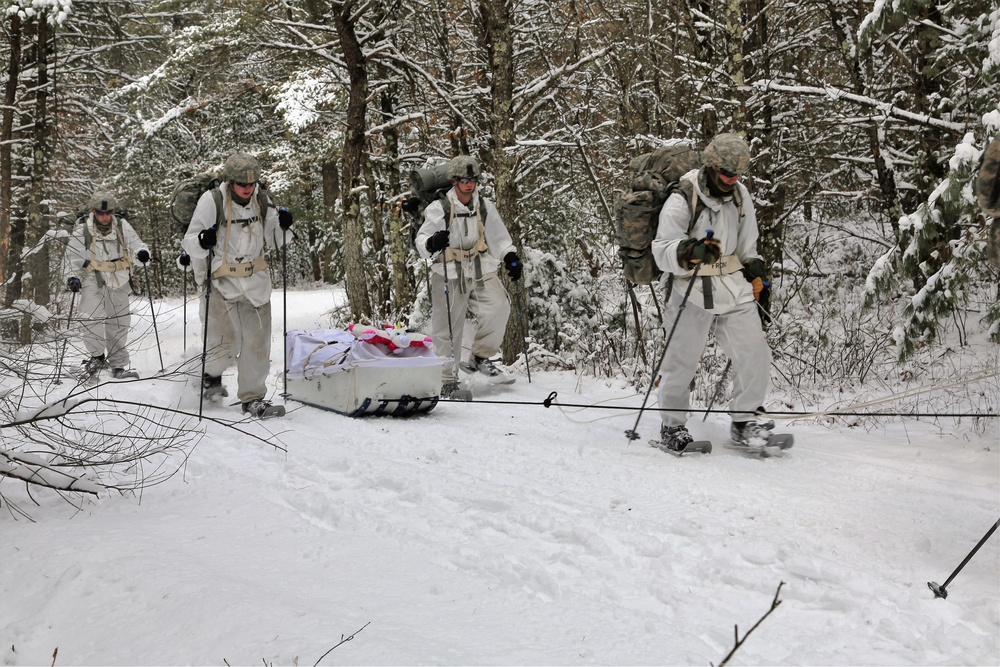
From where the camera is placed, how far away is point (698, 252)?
532 cm

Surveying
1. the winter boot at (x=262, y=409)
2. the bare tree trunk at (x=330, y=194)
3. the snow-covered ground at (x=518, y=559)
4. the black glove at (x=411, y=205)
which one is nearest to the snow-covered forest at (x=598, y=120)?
the black glove at (x=411, y=205)

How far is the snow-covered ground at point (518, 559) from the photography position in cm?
265

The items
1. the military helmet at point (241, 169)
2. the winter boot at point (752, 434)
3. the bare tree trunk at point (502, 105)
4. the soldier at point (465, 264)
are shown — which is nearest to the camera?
the winter boot at point (752, 434)

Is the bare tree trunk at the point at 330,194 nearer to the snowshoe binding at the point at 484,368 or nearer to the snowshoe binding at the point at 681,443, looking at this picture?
the snowshoe binding at the point at 484,368

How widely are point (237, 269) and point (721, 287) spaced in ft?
15.0

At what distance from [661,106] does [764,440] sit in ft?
23.1

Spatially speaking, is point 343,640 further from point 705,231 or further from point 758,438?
point 705,231

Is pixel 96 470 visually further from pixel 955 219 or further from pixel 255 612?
pixel 955 219

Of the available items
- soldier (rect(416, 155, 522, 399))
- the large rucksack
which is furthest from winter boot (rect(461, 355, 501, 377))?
the large rucksack

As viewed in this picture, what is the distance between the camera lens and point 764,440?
5.55 metres

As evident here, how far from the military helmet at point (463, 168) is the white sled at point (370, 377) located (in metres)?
2.05

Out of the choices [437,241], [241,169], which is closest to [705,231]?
[437,241]

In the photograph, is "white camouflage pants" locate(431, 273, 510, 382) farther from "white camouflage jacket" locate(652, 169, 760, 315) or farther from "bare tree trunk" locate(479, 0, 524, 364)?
"white camouflage jacket" locate(652, 169, 760, 315)

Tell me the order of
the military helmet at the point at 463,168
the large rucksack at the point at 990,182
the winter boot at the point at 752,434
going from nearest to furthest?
the large rucksack at the point at 990,182 → the winter boot at the point at 752,434 → the military helmet at the point at 463,168
